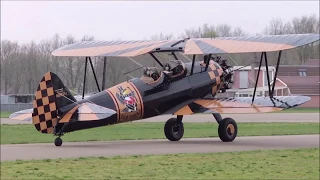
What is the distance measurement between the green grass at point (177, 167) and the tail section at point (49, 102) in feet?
8.11

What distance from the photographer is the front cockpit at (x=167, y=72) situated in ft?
70.6

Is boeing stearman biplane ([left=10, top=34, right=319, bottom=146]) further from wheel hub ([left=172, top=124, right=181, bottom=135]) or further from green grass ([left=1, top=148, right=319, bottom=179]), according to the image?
green grass ([left=1, top=148, right=319, bottom=179])

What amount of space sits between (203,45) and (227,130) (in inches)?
153

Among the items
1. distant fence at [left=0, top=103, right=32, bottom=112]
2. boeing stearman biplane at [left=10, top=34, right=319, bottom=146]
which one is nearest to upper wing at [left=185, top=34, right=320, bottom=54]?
boeing stearman biplane at [left=10, top=34, right=319, bottom=146]

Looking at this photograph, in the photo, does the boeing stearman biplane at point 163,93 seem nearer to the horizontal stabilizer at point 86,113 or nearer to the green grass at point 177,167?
the horizontal stabilizer at point 86,113

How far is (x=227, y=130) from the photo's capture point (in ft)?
76.1

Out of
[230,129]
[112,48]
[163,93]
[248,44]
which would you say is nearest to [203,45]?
[248,44]

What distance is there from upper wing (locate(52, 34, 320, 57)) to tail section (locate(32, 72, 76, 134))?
7.60 ft

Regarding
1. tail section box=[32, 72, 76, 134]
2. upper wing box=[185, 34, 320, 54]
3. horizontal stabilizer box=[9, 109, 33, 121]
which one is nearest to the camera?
tail section box=[32, 72, 76, 134]

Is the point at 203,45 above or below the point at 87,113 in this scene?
above

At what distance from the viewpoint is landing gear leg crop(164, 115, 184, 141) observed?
77.4 feet

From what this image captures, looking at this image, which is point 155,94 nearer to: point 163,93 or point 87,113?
point 163,93

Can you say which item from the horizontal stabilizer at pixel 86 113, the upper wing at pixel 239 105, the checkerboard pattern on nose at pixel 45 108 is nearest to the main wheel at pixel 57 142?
the horizontal stabilizer at pixel 86 113

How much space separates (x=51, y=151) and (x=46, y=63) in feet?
101
